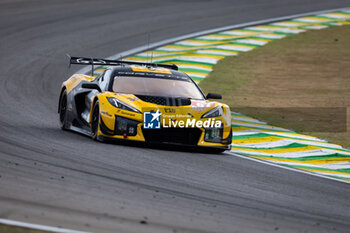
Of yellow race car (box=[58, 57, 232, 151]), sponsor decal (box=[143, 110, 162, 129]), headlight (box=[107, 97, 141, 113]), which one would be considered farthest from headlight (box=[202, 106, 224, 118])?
headlight (box=[107, 97, 141, 113])

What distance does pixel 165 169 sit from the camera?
28.7 ft

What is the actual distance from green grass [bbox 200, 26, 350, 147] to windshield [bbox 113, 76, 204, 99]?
279cm

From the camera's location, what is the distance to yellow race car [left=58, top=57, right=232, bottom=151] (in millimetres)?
10234

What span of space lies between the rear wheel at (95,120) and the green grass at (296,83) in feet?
13.8

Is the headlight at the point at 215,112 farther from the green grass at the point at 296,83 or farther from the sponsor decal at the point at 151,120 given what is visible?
the green grass at the point at 296,83

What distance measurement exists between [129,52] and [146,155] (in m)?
11.9

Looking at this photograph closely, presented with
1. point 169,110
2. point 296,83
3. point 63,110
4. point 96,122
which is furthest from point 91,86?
point 296,83

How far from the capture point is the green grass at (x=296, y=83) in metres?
14.5

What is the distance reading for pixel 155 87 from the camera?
1123cm

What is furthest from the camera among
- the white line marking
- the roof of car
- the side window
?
the roof of car

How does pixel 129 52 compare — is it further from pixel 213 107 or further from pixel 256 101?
pixel 213 107

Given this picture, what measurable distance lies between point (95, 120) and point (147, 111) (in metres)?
0.86

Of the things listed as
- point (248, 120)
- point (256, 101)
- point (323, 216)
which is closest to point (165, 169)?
point (323, 216)

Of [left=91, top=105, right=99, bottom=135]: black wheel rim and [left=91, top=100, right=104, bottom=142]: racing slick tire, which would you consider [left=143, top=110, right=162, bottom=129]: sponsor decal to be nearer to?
[left=91, top=100, right=104, bottom=142]: racing slick tire
